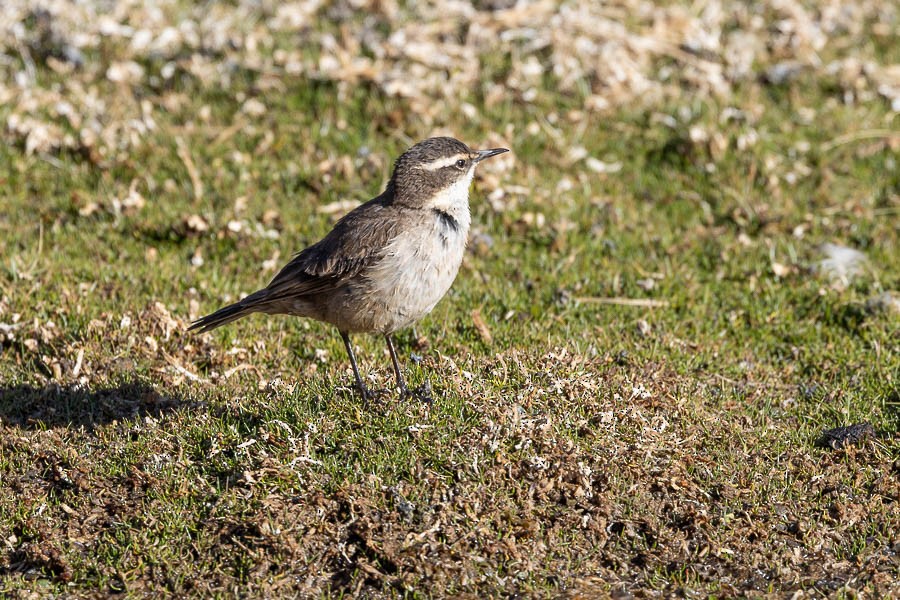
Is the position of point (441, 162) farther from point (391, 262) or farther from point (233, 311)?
point (233, 311)

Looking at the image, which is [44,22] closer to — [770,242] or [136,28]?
[136,28]

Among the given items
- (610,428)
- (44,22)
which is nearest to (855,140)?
(610,428)

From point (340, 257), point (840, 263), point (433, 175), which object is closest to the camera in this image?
point (340, 257)

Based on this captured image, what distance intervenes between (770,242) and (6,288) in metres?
7.37

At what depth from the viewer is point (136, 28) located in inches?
551

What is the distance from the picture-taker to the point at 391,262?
7590 mm

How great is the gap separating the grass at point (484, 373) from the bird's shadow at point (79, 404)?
29 mm

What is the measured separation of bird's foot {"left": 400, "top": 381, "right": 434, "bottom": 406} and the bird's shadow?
69.4 inches

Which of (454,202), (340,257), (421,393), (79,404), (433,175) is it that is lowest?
(79,404)

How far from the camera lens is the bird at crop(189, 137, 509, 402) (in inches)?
300

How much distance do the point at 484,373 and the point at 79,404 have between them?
3.14 meters

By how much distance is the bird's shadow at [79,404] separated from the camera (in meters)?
7.93

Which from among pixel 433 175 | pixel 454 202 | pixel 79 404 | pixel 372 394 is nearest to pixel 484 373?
pixel 372 394

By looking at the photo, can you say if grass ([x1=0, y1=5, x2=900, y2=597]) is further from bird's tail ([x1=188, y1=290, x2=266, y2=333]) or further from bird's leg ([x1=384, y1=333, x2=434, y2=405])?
bird's tail ([x1=188, y1=290, x2=266, y2=333])
